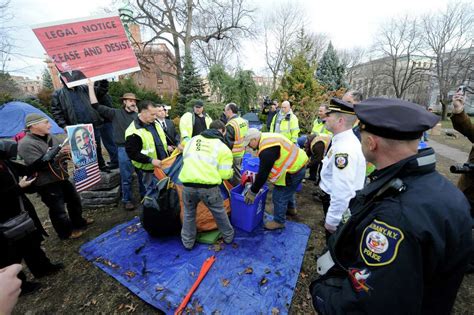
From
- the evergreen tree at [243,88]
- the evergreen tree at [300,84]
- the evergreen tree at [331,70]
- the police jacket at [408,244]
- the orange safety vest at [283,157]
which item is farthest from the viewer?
the evergreen tree at [331,70]

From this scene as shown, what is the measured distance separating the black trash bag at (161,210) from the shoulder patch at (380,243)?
2.64m

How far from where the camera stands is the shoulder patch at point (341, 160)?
2191 mm

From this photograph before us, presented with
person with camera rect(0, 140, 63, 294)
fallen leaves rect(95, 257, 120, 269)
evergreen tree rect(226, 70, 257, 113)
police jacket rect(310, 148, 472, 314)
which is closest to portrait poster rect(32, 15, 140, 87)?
person with camera rect(0, 140, 63, 294)

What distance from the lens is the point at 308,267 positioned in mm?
2930

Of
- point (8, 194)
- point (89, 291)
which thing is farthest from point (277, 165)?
point (8, 194)

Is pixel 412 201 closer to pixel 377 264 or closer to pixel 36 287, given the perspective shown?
pixel 377 264

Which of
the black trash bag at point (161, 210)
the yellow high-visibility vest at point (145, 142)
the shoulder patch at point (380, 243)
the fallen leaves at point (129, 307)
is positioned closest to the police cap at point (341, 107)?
the shoulder patch at point (380, 243)

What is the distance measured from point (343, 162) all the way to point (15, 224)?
3492 mm

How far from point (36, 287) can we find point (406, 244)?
397 centimetres

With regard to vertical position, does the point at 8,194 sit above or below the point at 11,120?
below

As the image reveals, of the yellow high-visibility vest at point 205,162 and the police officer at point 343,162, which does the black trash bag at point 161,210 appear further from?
the police officer at point 343,162

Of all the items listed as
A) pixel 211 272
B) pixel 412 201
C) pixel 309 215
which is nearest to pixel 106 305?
pixel 211 272

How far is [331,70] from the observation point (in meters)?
16.9

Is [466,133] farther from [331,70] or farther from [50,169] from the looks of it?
[331,70]
